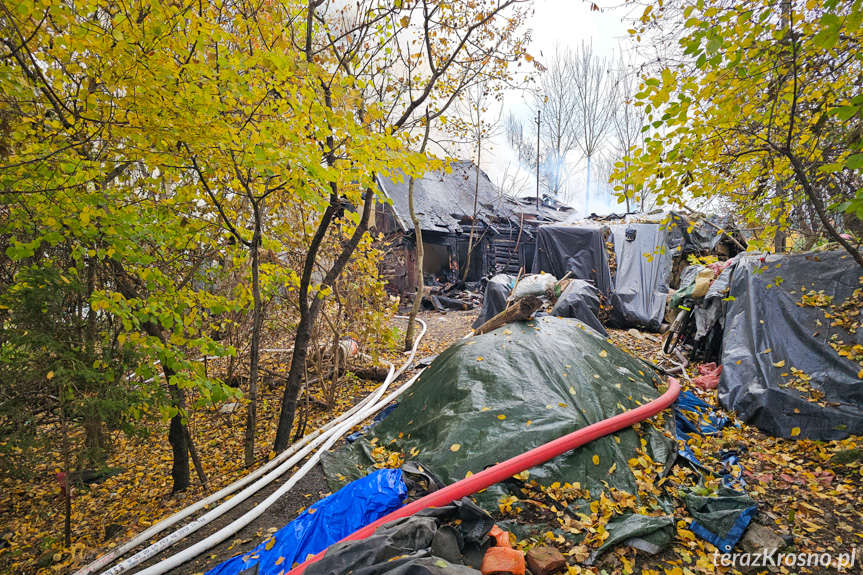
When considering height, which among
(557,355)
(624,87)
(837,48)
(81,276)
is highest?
(624,87)

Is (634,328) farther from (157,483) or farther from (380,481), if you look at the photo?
(157,483)

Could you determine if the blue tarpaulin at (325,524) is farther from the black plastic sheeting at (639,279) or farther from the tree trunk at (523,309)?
→ the black plastic sheeting at (639,279)

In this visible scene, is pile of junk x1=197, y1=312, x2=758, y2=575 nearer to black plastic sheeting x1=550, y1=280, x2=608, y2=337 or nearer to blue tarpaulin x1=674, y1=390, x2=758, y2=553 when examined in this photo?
blue tarpaulin x1=674, y1=390, x2=758, y2=553

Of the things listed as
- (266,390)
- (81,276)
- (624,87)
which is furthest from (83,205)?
(624,87)

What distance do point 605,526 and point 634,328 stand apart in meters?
7.05

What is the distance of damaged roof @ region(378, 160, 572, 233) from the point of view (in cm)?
1436

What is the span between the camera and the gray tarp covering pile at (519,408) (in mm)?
3000

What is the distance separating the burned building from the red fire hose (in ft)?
36.1

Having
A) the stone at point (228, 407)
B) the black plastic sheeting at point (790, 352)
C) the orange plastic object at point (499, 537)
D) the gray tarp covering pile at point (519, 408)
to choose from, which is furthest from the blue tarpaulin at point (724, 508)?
the stone at point (228, 407)

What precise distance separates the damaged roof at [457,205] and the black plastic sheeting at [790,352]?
1005 cm

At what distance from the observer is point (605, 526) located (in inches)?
97.0

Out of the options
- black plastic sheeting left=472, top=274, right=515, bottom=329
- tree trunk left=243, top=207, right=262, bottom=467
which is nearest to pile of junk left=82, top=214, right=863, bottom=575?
tree trunk left=243, top=207, right=262, bottom=467

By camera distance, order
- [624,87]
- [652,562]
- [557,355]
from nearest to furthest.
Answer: [652,562] → [557,355] → [624,87]

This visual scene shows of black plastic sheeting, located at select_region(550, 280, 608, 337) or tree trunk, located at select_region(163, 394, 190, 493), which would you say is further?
black plastic sheeting, located at select_region(550, 280, 608, 337)
